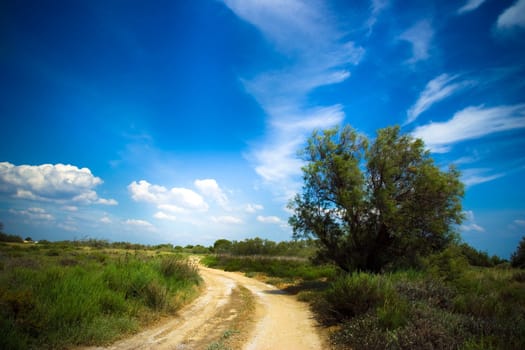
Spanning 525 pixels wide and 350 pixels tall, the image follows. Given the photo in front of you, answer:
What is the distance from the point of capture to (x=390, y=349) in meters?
5.12

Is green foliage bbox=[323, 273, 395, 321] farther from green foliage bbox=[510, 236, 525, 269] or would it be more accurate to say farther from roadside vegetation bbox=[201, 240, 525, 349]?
green foliage bbox=[510, 236, 525, 269]

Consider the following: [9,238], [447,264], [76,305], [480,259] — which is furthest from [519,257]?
[9,238]

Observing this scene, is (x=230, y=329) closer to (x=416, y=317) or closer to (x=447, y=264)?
(x=416, y=317)

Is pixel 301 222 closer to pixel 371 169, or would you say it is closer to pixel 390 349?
pixel 371 169

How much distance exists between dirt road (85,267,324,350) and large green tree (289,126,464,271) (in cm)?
571

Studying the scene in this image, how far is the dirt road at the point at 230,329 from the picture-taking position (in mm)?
6118

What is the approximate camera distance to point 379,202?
14117mm

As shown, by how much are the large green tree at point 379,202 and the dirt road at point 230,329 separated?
571 centimetres

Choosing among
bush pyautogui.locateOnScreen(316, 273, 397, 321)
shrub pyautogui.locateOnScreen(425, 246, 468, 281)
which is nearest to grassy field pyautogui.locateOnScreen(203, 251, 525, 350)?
bush pyautogui.locateOnScreen(316, 273, 397, 321)

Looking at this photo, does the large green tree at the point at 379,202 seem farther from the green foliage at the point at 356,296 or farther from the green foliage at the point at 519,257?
the green foliage at the point at 519,257

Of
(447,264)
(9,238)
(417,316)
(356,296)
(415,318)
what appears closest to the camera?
(415,318)

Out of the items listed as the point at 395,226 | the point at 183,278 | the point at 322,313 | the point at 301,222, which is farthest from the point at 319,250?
the point at 183,278

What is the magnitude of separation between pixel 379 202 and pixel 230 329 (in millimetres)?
10564

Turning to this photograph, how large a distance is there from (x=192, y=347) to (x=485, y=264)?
43578 millimetres
